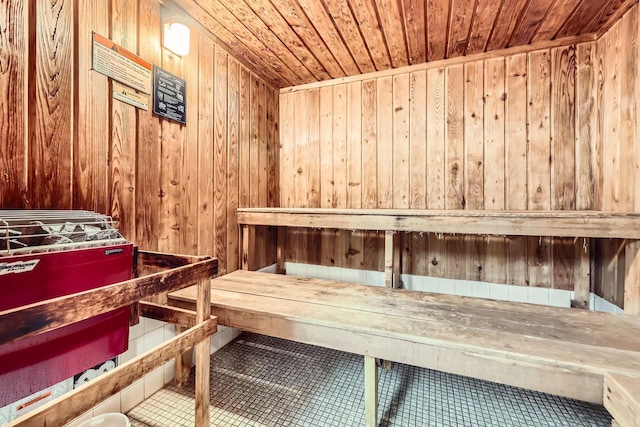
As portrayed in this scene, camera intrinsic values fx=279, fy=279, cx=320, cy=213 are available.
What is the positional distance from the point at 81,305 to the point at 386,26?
222 cm

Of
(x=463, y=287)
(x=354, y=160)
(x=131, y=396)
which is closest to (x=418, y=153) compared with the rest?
(x=354, y=160)

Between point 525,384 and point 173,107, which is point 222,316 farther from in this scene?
point 525,384

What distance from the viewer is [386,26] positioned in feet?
6.30

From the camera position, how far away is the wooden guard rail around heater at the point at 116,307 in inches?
25.6

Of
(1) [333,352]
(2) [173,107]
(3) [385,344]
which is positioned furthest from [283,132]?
(3) [385,344]

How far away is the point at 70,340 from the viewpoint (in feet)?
2.83

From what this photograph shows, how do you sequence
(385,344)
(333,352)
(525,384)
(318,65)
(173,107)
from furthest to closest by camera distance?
(318,65)
(333,352)
(173,107)
(385,344)
(525,384)

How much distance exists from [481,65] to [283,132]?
191cm

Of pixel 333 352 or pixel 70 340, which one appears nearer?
pixel 70 340

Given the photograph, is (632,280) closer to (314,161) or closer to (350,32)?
(350,32)

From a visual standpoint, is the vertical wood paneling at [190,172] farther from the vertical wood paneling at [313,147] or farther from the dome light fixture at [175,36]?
the vertical wood paneling at [313,147]

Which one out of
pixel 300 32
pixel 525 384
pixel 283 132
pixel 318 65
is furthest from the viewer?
pixel 283 132

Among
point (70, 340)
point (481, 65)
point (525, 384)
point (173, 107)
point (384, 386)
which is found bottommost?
point (384, 386)

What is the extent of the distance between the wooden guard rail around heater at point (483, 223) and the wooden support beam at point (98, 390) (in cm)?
130
